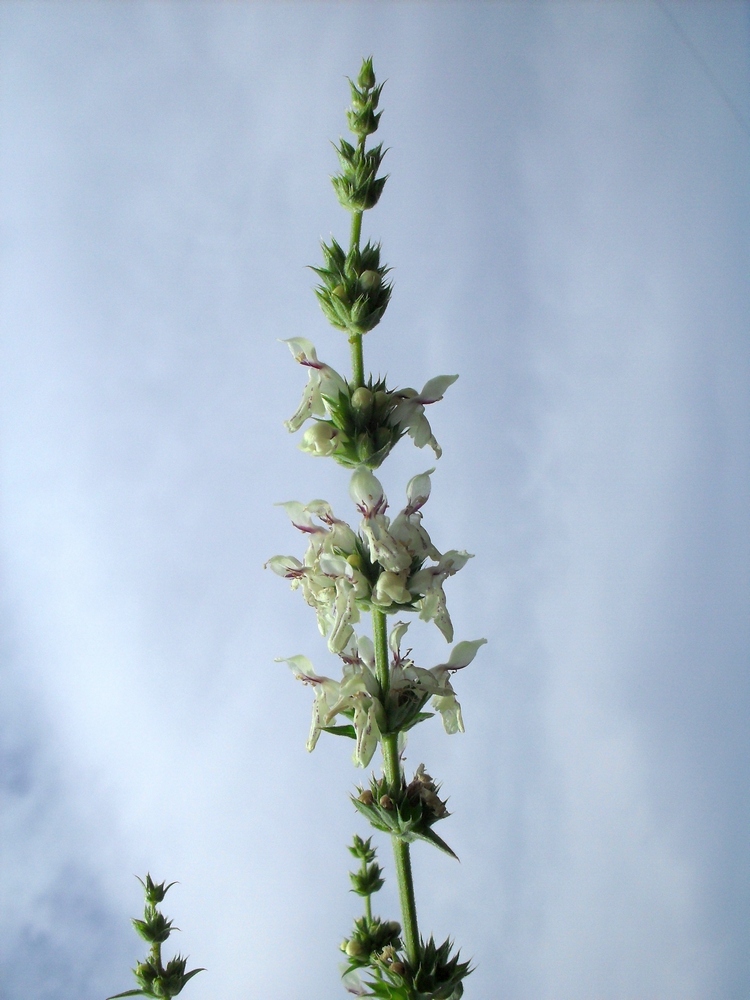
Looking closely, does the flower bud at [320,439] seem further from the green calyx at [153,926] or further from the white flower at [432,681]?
the green calyx at [153,926]

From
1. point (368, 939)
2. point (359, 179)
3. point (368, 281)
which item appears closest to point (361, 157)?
point (359, 179)

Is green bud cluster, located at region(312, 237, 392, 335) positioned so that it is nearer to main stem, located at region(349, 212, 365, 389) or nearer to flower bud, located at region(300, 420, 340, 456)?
main stem, located at region(349, 212, 365, 389)

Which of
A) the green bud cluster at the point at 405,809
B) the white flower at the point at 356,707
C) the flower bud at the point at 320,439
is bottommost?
the green bud cluster at the point at 405,809

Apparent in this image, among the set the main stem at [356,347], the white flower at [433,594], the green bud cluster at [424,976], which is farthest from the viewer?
the main stem at [356,347]

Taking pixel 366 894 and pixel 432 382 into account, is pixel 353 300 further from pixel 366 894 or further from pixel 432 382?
pixel 366 894

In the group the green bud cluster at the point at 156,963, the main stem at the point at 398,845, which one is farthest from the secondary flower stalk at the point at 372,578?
the green bud cluster at the point at 156,963

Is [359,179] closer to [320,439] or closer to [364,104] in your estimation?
[364,104]
